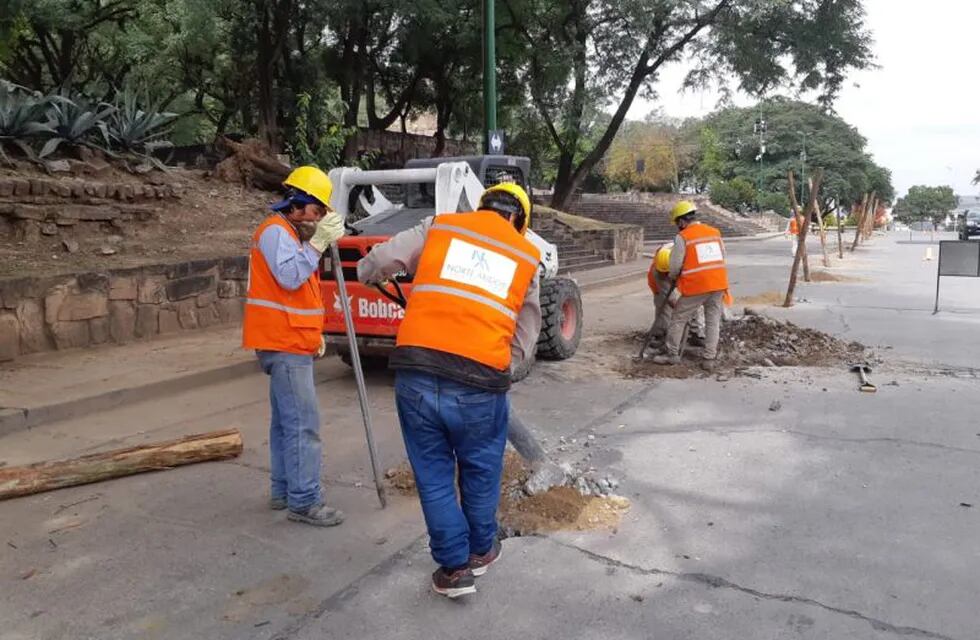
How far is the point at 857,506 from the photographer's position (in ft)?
14.3

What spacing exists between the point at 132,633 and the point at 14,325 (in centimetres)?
567

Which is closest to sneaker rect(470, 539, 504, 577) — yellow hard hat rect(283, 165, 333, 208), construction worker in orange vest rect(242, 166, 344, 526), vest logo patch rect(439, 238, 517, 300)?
construction worker in orange vest rect(242, 166, 344, 526)

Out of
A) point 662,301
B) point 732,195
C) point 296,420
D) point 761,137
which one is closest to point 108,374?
point 296,420

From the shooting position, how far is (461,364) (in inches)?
123

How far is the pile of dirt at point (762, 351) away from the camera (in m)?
8.10

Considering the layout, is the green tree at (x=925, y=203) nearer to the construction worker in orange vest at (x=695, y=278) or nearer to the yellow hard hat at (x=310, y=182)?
the construction worker in orange vest at (x=695, y=278)

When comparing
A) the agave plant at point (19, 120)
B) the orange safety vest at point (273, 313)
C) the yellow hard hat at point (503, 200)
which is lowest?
the orange safety vest at point (273, 313)

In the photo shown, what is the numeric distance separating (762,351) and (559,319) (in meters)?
2.25

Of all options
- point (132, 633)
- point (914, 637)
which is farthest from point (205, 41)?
point (914, 637)

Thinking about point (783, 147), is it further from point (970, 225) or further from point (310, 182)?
point (310, 182)

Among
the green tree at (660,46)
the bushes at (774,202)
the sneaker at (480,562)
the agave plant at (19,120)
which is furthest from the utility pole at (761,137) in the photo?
the sneaker at (480,562)

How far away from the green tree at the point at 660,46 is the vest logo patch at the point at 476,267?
17.8 m

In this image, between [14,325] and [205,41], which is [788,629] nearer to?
[14,325]

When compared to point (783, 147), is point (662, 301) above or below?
below
